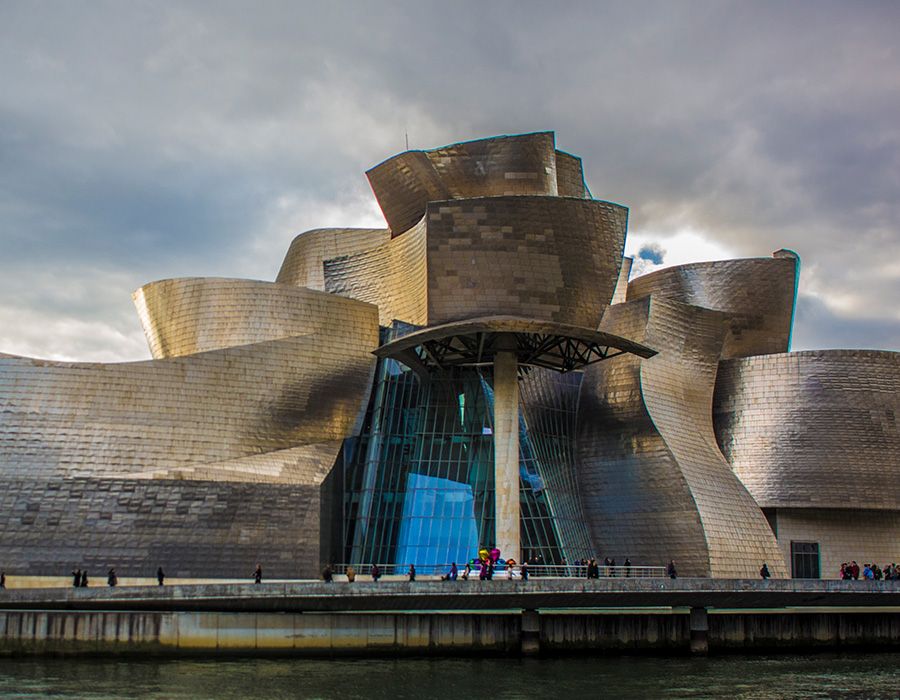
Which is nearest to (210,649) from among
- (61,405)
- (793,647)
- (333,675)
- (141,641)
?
(141,641)

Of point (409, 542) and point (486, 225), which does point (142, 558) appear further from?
point (486, 225)

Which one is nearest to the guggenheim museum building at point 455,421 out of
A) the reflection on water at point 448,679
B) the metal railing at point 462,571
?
the metal railing at point 462,571

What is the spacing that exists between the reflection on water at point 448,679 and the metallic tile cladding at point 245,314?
43.0ft

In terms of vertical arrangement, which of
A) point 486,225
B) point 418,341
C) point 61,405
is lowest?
point 61,405

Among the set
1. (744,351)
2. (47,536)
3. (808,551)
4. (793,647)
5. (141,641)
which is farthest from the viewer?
(744,351)

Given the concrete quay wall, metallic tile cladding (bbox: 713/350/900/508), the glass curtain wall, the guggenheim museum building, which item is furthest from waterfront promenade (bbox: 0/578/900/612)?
metallic tile cladding (bbox: 713/350/900/508)

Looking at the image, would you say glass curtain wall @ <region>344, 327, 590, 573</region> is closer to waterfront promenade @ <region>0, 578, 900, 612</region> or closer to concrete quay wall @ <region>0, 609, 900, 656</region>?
concrete quay wall @ <region>0, 609, 900, 656</region>

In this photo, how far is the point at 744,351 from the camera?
3788cm

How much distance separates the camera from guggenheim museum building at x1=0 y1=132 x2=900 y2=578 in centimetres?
2658

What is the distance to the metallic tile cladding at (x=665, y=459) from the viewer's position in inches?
1154

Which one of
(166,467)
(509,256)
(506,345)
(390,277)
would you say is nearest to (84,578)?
(166,467)

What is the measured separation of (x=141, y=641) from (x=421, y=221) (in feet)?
52.2

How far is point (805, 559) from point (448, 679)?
21707 mm

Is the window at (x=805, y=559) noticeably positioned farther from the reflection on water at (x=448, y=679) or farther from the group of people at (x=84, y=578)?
the group of people at (x=84, y=578)
